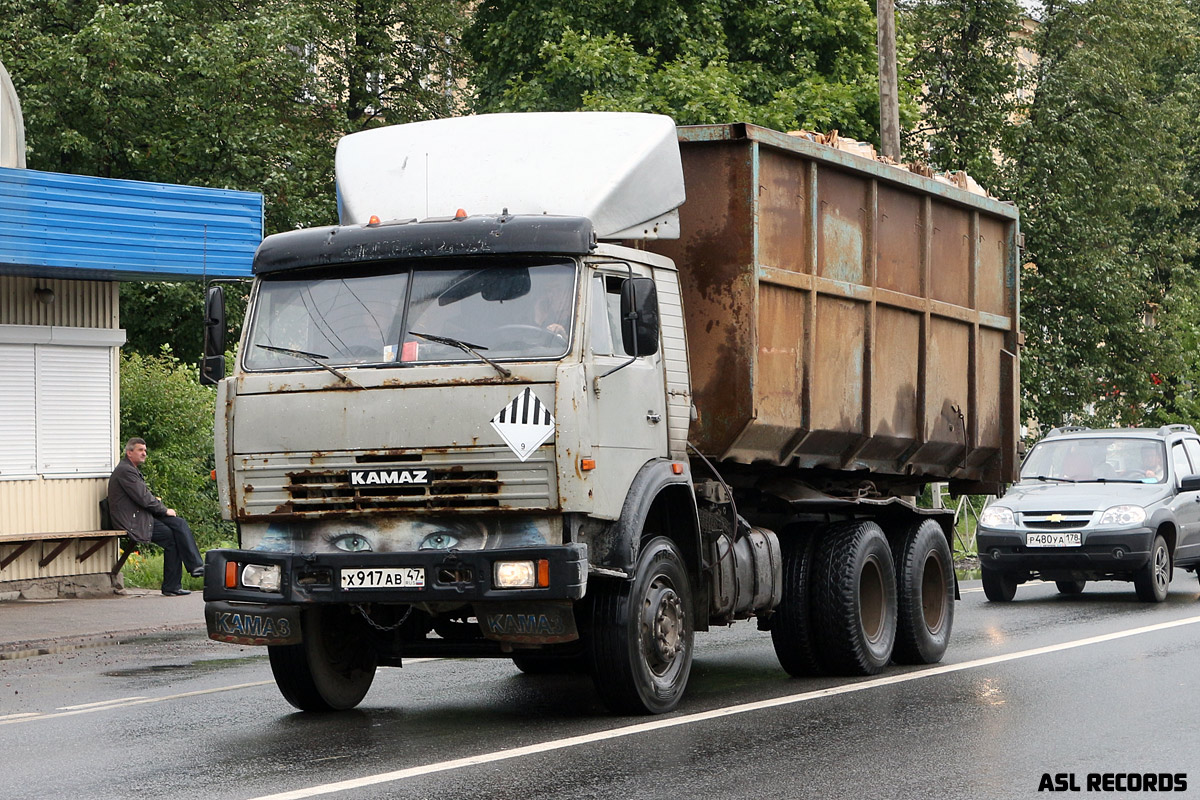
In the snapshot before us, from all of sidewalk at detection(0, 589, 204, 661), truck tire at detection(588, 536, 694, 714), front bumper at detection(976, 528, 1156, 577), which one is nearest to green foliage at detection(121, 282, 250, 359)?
sidewalk at detection(0, 589, 204, 661)

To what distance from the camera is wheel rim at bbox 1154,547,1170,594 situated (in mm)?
16625

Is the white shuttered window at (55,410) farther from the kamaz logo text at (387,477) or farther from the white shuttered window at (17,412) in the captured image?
the kamaz logo text at (387,477)

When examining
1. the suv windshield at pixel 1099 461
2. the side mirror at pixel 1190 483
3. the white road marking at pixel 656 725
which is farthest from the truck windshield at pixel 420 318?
the suv windshield at pixel 1099 461

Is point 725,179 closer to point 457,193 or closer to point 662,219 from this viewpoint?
point 662,219

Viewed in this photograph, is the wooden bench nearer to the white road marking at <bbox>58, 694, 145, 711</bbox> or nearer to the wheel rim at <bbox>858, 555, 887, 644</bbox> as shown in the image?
the white road marking at <bbox>58, 694, 145, 711</bbox>

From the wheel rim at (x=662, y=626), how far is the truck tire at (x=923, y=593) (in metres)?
2.93

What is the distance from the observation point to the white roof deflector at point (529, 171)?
30.3 ft

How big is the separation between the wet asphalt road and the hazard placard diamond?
1.46 metres

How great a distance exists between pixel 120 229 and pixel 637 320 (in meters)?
9.76

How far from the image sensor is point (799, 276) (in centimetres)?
1054

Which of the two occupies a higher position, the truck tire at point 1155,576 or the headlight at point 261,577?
the headlight at point 261,577

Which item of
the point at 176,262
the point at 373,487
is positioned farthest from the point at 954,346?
the point at 176,262

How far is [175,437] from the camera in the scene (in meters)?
23.1

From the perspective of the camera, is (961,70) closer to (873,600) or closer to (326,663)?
(873,600)
